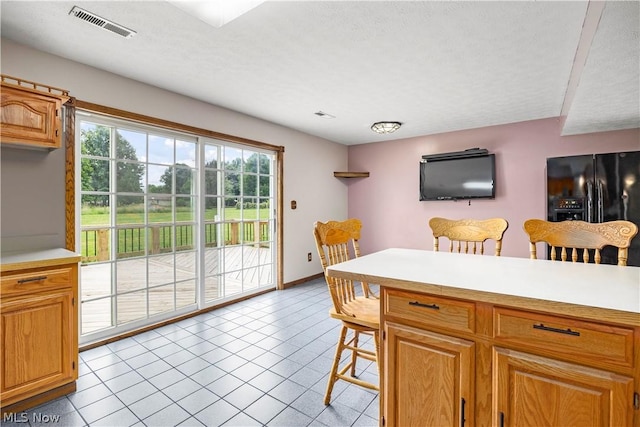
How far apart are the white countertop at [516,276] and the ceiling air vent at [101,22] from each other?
2131 mm

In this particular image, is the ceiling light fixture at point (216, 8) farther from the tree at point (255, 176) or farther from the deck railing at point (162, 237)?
the tree at point (255, 176)

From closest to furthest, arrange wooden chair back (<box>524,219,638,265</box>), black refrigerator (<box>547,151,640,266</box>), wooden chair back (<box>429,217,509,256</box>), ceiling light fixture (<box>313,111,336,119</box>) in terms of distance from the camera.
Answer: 1. wooden chair back (<box>524,219,638,265</box>)
2. wooden chair back (<box>429,217,509,256</box>)
3. black refrigerator (<box>547,151,640,266</box>)
4. ceiling light fixture (<box>313,111,336,119</box>)

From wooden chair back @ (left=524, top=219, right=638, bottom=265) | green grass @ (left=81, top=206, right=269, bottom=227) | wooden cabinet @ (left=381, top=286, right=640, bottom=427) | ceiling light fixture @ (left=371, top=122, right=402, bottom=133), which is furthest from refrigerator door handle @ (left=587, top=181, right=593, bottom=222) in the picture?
green grass @ (left=81, top=206, right=269, bottom=227)

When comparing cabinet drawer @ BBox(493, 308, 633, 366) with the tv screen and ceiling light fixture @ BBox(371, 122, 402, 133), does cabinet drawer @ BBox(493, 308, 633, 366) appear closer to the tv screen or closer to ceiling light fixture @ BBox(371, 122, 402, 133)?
ceiling light fixture @ BBox(371, 122, 402, 133)

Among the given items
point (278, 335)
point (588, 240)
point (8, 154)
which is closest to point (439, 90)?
point (588, 240)

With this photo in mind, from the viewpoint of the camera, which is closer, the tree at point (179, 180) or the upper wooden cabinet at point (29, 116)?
the upper wooden cabinet at point (29, 116)

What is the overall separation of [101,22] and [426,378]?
2756 mm

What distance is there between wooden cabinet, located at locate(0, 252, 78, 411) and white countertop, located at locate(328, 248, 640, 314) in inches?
70.7

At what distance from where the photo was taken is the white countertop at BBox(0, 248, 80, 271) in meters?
1.74

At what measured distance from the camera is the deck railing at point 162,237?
8.91 ft

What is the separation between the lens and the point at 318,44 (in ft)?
7.31

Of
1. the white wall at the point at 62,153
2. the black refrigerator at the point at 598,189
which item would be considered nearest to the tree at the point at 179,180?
the white wall at the point at 62,153

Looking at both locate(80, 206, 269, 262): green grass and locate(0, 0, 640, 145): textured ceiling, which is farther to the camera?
locate(80, 206, 269, 262): green grass

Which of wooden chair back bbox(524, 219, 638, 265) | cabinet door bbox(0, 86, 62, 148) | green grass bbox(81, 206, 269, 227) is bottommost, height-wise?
wooden chair back bbox(524, 219, 638, 265)
